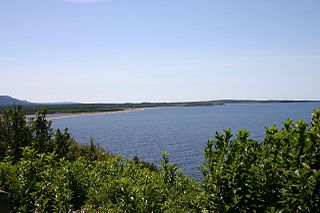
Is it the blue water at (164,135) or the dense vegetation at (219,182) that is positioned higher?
the dense vegetation at (219,182)

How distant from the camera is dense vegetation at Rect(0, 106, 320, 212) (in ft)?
13.2

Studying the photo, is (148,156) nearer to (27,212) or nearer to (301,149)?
(27,212)

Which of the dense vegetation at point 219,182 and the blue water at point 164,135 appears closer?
the dense vegetation at point 219,182

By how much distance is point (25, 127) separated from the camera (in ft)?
52.3

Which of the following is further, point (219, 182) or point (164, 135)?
point (164, 135)

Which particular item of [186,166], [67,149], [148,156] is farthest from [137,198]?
[148,156]

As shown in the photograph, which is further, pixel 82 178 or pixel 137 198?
pixel 82 178

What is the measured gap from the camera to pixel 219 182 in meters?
4.67

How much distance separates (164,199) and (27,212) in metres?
2.51

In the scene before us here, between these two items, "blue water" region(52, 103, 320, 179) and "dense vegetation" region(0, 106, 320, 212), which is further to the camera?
"blue water" region(52, 103, 320, 179)

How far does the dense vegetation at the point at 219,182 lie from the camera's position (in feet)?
13.2

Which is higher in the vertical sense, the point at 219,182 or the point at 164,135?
the point at 219,182

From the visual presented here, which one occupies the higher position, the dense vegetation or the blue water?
the dense vegetation

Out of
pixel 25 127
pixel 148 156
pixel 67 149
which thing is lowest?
pixel 148 156
